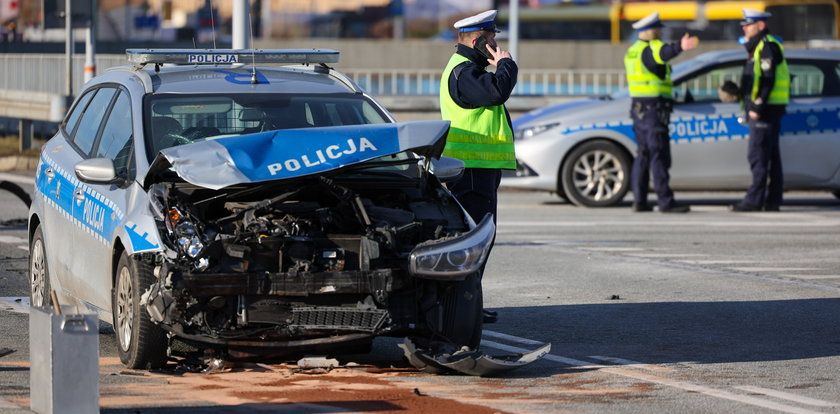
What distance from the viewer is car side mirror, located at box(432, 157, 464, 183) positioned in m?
8.03

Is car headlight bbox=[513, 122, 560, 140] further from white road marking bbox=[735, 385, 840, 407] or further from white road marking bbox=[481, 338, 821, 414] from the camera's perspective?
white road marking bbox=[735, 385, 840, 407]

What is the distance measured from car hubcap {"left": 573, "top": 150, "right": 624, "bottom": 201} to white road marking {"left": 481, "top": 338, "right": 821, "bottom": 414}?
8.59m

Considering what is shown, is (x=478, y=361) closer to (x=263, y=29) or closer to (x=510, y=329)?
(x=510, y=329)

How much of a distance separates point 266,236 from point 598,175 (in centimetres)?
1014

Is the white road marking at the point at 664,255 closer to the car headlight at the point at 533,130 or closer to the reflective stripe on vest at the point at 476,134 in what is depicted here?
the reflective stripe on vest at the point at 476,134


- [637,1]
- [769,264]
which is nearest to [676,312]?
[769,264]

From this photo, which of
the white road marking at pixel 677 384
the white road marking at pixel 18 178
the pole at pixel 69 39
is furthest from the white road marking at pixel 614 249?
the pole at pixel 69 39

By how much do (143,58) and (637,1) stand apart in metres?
47.8

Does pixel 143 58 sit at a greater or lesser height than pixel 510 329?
greater

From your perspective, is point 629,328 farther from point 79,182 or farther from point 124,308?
point 79,182

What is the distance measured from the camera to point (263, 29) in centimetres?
5181

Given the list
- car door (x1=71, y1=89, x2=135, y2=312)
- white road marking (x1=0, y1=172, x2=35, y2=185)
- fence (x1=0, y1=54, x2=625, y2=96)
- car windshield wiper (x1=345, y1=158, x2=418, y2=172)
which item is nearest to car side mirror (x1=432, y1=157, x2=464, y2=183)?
car windshield wiper (x1=345, y1=158, x2=418, y2=172)

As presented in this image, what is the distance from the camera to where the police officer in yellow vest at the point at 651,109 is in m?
16.0

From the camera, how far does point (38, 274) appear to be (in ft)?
29.6
